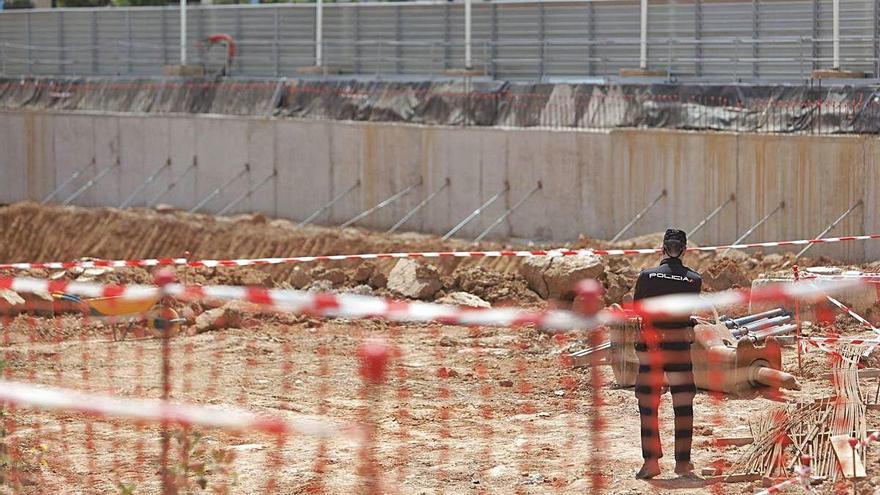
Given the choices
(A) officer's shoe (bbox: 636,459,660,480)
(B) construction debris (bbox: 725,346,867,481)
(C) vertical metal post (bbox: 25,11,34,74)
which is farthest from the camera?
(C) vertical metal post (bbox: 25,11,34,74)

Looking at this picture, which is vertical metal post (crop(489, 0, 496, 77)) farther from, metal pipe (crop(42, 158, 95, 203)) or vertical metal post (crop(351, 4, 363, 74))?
metal pipe (crop(42, 158, 95, 203))

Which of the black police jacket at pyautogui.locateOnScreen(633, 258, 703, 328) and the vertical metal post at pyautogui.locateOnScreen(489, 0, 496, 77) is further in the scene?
the vertical metal post at pyautogui.locateOnScreen(489, 0, 496, 77)

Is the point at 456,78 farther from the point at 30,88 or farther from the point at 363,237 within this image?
the point at 30,88

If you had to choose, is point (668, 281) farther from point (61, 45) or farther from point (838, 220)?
point (61, 45)

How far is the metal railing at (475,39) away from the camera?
1073 inches

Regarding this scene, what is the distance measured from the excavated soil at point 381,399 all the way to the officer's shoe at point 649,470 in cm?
12

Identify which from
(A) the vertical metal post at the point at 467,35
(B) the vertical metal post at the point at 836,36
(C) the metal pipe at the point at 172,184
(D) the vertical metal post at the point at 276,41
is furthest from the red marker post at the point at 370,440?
(D) the vertical metal post at the point at 276,41

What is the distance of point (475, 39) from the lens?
1276 inches

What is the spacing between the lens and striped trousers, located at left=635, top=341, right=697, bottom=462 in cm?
1010

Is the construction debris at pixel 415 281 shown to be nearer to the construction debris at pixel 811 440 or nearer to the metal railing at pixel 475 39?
the metal railing at pixel 475 39

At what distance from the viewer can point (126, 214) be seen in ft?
107

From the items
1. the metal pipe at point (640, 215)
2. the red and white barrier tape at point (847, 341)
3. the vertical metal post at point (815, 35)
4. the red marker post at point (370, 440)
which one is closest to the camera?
the red marker post at point (370, 440)

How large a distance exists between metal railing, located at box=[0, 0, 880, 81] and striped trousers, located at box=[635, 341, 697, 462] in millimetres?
16133

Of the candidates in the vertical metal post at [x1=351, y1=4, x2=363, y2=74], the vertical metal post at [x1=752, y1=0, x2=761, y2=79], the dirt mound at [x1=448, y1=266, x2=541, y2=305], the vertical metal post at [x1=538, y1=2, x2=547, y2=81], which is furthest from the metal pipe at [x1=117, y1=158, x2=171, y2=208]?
the vertical metal post at [x1=752, y1=0, x2=761, y2=79]
